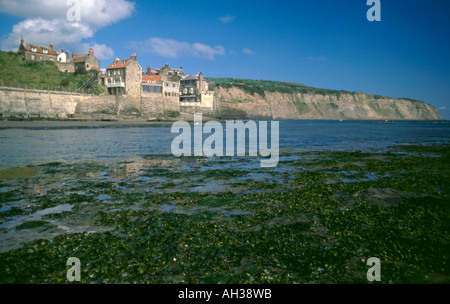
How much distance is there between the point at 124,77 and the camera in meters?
89.8

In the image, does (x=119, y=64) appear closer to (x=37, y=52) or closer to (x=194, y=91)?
(x=194, y=91)

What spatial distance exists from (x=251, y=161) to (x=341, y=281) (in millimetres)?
16659

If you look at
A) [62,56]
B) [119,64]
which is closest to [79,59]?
[62,56]

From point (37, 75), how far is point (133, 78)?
1258 inches

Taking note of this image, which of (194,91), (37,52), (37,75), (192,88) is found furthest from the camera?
(192,88)

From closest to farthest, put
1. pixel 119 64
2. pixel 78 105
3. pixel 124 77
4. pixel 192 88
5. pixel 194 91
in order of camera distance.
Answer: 1. pixel 78 105
2. pixel 124 77
3. pixel 119 64
4. pixel 194 91
5. pixel 192 88

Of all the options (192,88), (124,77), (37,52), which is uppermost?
(37,52)

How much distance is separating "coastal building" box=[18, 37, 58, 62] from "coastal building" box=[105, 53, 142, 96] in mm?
35047

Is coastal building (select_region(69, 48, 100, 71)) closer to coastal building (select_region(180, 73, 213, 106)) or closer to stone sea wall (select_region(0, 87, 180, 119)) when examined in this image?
stone sea wall (select_region(0, 87, 180, 119))

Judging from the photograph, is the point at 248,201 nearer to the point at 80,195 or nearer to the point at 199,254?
the point at 199,254

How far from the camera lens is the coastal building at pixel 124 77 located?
89.7m
